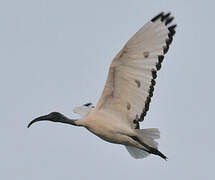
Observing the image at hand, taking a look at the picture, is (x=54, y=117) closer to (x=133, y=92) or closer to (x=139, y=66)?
(x=133, y=92)

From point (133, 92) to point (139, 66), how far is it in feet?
1.54

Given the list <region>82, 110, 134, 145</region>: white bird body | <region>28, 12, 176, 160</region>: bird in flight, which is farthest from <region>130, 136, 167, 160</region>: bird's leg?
<region>82, 110, 134, 145</region>: white bird body

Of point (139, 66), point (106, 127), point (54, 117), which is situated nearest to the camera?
point (139, 66)

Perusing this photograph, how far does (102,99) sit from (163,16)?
154cm

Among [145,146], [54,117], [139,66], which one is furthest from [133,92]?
[54,117]

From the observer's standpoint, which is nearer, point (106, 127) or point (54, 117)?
point (106, 127)

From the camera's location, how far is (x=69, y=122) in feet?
36.6

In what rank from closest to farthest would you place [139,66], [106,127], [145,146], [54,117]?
1. [139,66]
2. [106,127]
3. [145,146]
4. [54,117]

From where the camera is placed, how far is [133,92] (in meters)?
10.8

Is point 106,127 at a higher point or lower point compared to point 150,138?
higher

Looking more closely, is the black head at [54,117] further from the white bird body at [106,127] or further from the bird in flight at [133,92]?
the white bird body at [106,127]

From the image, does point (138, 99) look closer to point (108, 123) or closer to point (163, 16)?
point (108, 123)

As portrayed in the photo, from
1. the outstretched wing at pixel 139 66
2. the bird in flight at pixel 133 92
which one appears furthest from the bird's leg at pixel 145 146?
the outstretched wing at pixel 139 66

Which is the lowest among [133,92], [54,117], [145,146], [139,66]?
[145,146]
